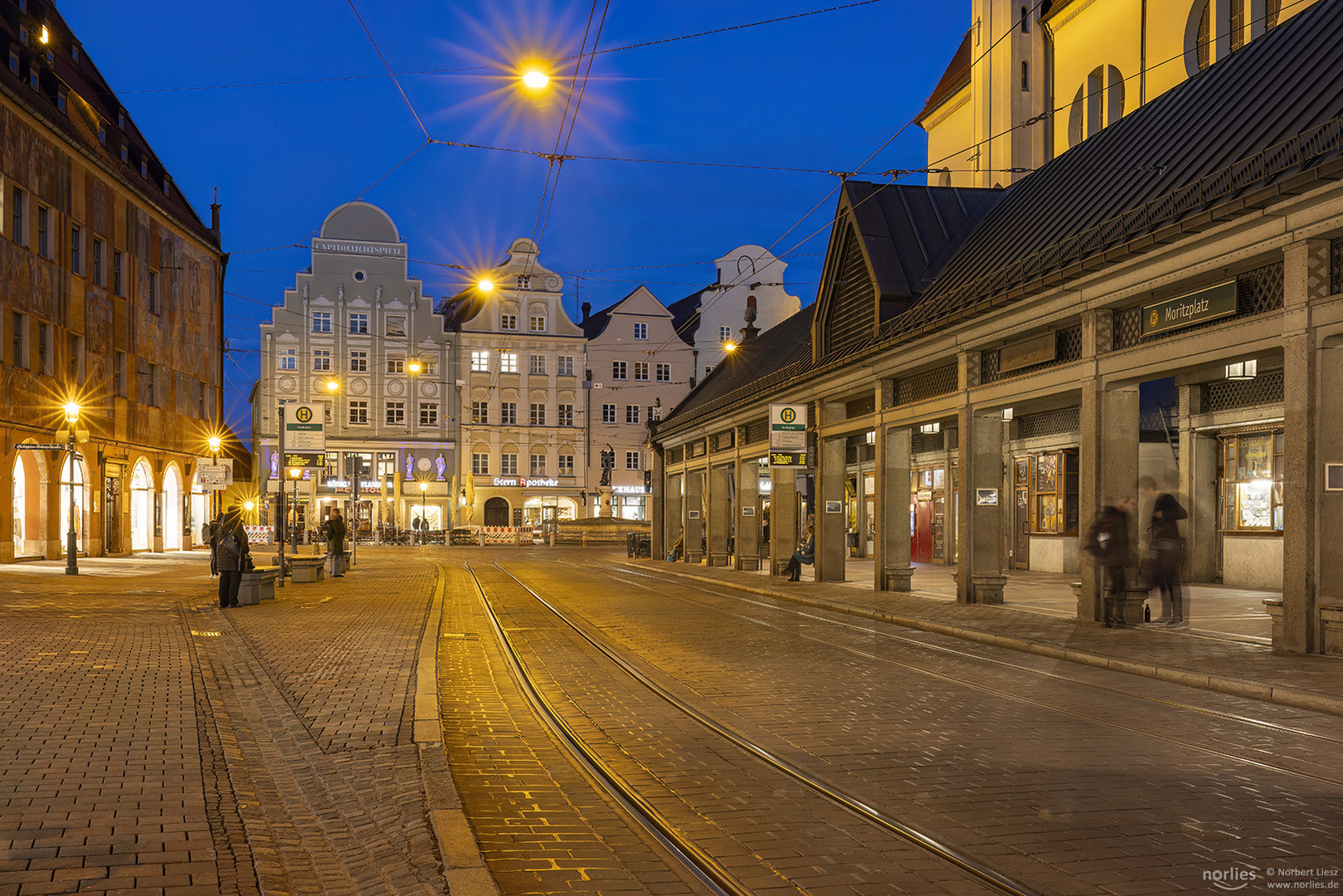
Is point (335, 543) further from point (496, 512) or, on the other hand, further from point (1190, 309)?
point (496, 512)

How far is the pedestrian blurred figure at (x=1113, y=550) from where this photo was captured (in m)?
15.7

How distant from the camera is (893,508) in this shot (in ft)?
→ 77.5

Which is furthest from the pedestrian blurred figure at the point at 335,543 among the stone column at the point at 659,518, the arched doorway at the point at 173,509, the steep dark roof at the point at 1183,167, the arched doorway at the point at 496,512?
the arched doorway at the point at 496,512

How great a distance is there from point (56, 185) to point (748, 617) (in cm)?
2658

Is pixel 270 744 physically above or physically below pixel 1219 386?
below

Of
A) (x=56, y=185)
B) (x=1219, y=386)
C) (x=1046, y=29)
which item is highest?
(x=1046, y=29)

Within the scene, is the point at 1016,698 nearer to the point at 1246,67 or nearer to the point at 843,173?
the point at 1246,67

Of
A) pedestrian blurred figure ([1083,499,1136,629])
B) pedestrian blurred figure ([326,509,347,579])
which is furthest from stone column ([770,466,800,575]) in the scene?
pedestrian blurred figure ([1083,499,1136,629])

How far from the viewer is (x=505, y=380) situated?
73.2m

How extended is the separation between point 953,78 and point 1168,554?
3572 centimetres

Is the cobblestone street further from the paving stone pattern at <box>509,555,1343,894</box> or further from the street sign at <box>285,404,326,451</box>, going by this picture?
the street sign at <box>285,404,326,451</box>

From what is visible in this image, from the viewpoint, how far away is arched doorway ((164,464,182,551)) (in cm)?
4453

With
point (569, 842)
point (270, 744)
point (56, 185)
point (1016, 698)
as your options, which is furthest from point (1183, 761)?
point (56, 185)

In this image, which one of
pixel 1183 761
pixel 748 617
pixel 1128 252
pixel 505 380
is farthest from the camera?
pixel 505 380
